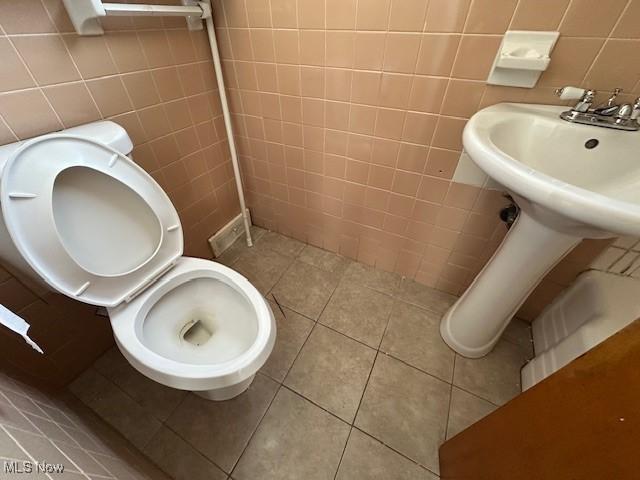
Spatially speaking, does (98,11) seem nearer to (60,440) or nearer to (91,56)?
(91,56)

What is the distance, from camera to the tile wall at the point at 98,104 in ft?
2.16

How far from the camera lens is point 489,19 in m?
0.68

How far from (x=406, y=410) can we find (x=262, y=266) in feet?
2.95

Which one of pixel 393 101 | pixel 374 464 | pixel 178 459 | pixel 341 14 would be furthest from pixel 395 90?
pixel 178 459

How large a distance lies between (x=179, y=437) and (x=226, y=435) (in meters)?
0.15

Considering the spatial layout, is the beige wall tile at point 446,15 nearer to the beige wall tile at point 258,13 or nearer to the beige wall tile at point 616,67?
the beige wall tile at point 616,67

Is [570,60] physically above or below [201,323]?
above

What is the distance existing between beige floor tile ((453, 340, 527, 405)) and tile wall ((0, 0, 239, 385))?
128 centimetres

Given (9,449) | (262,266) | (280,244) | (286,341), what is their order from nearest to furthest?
(9,449) < (286,341) < (262,266) < (280,244)

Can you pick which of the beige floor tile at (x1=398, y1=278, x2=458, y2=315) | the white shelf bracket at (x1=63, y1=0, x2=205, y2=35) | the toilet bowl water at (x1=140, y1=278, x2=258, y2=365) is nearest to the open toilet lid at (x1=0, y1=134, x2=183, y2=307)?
the toilet bowl water at (x1=140, y1=278, x2=258, y2=365)

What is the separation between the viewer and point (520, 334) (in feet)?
3.69

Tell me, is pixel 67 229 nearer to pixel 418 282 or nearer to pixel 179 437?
pixel 179 437

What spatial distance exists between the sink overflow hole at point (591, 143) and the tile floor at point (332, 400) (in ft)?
2.55

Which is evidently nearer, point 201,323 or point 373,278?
point 201,323
